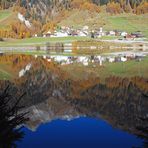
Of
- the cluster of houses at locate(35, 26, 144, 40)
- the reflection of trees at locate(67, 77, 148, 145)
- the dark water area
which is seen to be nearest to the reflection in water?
the reflection of trees at locate(67, 77, 148, 145)

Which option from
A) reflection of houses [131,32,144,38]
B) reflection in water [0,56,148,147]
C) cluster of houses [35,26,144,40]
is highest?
reflection in water [0,56,148,147]

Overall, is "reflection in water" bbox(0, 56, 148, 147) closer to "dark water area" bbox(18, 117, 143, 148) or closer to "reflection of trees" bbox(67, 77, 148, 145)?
"reflection of trees" bbox(67, 77, 148, 145)

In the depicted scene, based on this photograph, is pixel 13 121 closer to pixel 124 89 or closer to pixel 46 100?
pixel 46 100

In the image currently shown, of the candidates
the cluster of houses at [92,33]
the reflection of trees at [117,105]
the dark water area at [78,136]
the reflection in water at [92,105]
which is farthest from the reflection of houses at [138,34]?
the dark water area at [78,136]

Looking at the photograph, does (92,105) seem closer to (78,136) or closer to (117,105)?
(117,105)

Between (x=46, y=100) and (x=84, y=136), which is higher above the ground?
(x=84, y=136)

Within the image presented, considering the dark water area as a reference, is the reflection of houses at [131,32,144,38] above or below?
below

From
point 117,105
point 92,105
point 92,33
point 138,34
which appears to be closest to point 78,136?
point 117,105

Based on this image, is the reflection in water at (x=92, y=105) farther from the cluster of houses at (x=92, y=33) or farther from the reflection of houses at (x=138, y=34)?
the cluster of houses at (x=92, y=33)

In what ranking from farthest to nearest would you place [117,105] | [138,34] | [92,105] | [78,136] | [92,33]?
1. [92,33]
2. [138,34]
3. [92,105]
4. [117,105]
5. [78,136]

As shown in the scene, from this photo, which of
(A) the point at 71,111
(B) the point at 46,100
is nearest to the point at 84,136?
(A) the point at 71,111

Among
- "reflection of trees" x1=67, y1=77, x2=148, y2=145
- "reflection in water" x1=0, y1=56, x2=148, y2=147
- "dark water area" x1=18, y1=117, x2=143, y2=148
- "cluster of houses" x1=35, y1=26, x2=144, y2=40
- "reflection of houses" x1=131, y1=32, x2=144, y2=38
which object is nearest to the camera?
"dark water area" x1=18, y1=117, x2=143, y2=148
